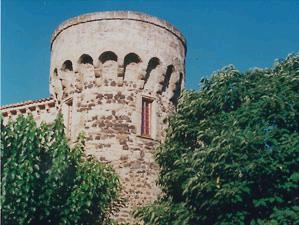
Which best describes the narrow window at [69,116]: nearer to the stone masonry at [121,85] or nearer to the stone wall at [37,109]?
the stone masonry at [121,85]

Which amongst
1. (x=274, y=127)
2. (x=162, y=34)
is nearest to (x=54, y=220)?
(x=274, y=127)

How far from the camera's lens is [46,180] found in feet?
49.4

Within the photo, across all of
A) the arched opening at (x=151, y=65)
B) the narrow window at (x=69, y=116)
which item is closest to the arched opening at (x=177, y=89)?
the arched opening at (x=151, y=65)

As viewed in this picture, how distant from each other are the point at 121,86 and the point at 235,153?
273 inches

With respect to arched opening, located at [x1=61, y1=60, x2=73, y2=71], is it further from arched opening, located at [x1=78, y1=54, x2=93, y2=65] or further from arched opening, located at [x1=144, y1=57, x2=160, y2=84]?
arched opening, located at [x1=144, y1=57, x2=160, y2=84]

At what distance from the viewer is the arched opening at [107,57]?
64.1 ft

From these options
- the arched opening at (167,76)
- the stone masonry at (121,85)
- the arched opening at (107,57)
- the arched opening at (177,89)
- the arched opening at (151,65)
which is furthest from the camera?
the arched opening at (177,89)

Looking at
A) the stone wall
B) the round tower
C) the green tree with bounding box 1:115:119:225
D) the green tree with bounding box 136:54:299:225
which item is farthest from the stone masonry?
the green tree with bounding box 136:54:299:225

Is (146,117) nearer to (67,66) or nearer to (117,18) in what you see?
(67,66)

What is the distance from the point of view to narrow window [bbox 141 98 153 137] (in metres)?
19.7

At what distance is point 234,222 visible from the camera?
1341 centimetres

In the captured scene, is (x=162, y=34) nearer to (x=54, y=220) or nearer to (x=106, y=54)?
(x=106, y=54)

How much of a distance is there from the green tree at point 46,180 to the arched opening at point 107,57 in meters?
3.71

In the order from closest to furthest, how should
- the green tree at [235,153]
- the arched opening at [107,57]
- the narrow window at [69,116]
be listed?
the green tree at [235,153], the arched opening at [107,57], the narrow window at [69,116]
